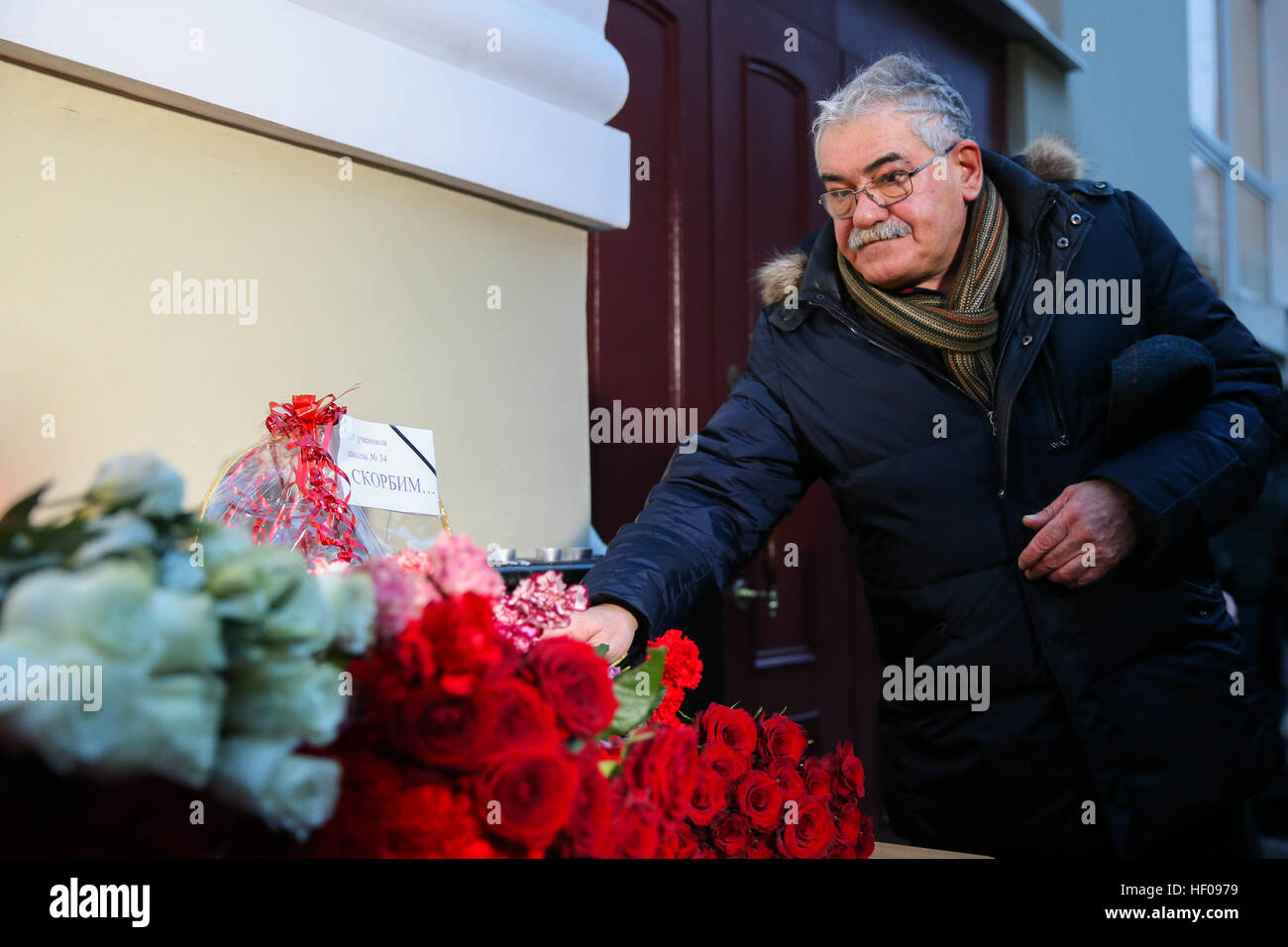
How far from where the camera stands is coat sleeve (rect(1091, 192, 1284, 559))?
135cm

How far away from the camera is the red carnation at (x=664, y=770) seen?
575mm

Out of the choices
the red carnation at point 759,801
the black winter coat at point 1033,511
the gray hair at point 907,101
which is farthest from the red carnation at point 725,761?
the gray hair at point 907,101

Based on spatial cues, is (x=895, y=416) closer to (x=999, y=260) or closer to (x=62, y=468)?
(x=999, y=260)

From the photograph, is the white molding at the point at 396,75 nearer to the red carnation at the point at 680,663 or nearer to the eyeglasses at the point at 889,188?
the eyeglasses at the point at 889,188

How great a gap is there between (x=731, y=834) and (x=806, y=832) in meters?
0.07

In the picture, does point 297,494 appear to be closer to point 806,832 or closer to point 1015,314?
point 806,832

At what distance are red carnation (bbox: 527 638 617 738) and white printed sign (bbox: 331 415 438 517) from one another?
0.50 meters

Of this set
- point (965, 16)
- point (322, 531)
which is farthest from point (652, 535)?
point (965, 16)

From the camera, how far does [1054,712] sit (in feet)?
4.82

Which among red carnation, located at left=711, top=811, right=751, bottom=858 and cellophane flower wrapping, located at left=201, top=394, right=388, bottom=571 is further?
cellophane flower wrapping, located at left=201, top=394, right=388, bottom=571

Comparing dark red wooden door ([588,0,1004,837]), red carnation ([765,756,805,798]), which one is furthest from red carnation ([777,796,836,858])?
dark red wooden door ([588,0,1004,837])

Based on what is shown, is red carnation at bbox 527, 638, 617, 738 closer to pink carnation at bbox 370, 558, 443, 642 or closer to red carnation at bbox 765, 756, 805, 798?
pink carnation at bbox 370, 558, 443, 642
